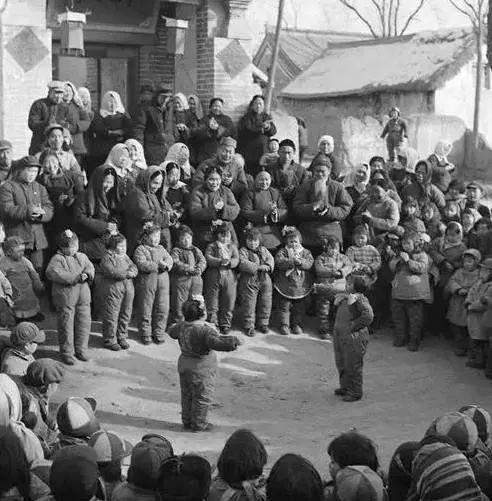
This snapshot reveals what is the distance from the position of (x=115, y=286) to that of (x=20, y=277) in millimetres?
977

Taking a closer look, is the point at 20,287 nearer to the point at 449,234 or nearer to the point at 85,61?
the point at 449,234

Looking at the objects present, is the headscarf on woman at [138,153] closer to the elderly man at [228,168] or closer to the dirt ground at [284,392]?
the elderly man at [228,168]

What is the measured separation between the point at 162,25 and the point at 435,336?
707 cm

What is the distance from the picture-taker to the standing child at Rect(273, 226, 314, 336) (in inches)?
466

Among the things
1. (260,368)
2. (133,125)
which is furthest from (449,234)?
(133,125)

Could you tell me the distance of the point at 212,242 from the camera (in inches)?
452

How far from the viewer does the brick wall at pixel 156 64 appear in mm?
16547

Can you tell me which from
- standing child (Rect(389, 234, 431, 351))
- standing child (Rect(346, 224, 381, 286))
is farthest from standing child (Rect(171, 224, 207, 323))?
standing child (Rect(389, 234, 431, 351))

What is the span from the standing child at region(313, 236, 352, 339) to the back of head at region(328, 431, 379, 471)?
6.47 metres

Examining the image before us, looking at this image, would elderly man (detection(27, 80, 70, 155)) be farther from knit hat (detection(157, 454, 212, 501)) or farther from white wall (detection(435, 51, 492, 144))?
white wall (detection(435, 51, 492, 144))

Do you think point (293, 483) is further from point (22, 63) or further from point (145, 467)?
point (22, 63)

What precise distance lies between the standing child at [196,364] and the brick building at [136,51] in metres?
5.47

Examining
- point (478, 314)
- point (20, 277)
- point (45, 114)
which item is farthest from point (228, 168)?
point (478, 314)

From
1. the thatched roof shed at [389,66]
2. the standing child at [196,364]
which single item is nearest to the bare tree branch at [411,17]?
the thatched roof shed at [389,66]
